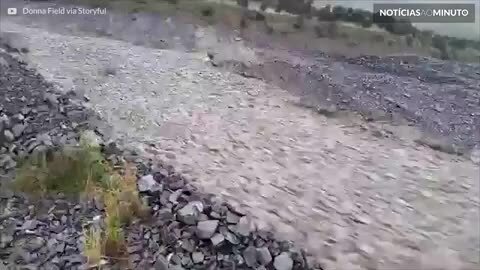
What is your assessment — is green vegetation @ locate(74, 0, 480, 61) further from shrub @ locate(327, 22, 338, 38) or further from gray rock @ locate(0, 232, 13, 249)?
gray rock @ locate(0, 232, 13, 249)

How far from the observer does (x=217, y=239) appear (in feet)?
5.58

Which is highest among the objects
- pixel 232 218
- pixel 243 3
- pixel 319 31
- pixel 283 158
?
pixel 243 3

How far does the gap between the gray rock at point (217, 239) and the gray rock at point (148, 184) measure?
12.5 inches

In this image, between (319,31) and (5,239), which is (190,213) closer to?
(5,239)

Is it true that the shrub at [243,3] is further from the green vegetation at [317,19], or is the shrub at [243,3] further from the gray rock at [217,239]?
the gray rock at [217,239]

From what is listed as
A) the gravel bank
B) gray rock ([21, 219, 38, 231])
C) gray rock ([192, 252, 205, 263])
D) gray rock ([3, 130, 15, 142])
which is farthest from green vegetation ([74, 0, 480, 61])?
gray rock ([21, 219, 38, 231])

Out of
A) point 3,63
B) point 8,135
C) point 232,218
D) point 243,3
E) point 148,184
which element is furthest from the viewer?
point 3,63

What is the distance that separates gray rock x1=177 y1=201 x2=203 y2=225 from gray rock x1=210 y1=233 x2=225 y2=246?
0.09 metres

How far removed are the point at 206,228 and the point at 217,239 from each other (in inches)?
2.2

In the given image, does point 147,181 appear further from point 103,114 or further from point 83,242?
point 103,114

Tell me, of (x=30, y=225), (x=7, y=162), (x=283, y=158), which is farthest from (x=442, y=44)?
(x=7, y=162)

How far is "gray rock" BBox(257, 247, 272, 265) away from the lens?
1647 millimetres

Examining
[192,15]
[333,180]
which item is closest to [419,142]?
[333,180]

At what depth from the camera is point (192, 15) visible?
234 cm
